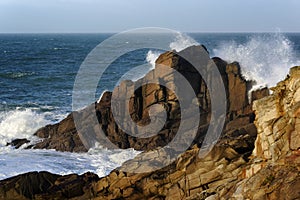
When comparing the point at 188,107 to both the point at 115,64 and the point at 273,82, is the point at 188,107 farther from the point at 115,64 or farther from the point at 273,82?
the point at 115,64

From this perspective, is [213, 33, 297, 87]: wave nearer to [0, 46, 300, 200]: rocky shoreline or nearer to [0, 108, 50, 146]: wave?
[0, 46, 300, 200]: rocky shoreline

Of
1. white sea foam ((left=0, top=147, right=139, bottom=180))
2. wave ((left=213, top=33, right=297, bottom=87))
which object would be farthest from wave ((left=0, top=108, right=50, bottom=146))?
wave ((left=213, top=33, right=297, bottom=87))

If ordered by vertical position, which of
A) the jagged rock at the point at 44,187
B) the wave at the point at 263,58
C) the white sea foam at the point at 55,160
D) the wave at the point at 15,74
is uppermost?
the wave at the point at 263,58

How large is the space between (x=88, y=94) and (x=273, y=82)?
15.0 meters

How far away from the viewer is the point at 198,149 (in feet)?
49.0

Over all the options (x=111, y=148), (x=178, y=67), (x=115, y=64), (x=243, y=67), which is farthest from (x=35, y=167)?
(x=115, y=64)

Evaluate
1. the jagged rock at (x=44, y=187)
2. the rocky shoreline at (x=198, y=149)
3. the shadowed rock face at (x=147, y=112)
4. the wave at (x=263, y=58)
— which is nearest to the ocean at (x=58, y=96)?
the wave at (x=263, y=58)

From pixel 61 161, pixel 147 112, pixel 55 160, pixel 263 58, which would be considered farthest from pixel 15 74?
pixel 61 161

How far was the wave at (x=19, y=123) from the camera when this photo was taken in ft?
85.1

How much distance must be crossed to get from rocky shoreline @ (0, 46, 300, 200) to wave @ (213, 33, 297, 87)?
121 cm

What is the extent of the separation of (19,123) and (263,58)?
599 inches

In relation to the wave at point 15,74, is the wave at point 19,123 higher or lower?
lower

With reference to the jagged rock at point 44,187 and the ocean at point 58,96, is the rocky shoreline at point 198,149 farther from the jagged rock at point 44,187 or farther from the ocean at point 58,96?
the ocean at point 58,96

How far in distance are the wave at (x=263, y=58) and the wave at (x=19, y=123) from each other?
38.2ft
